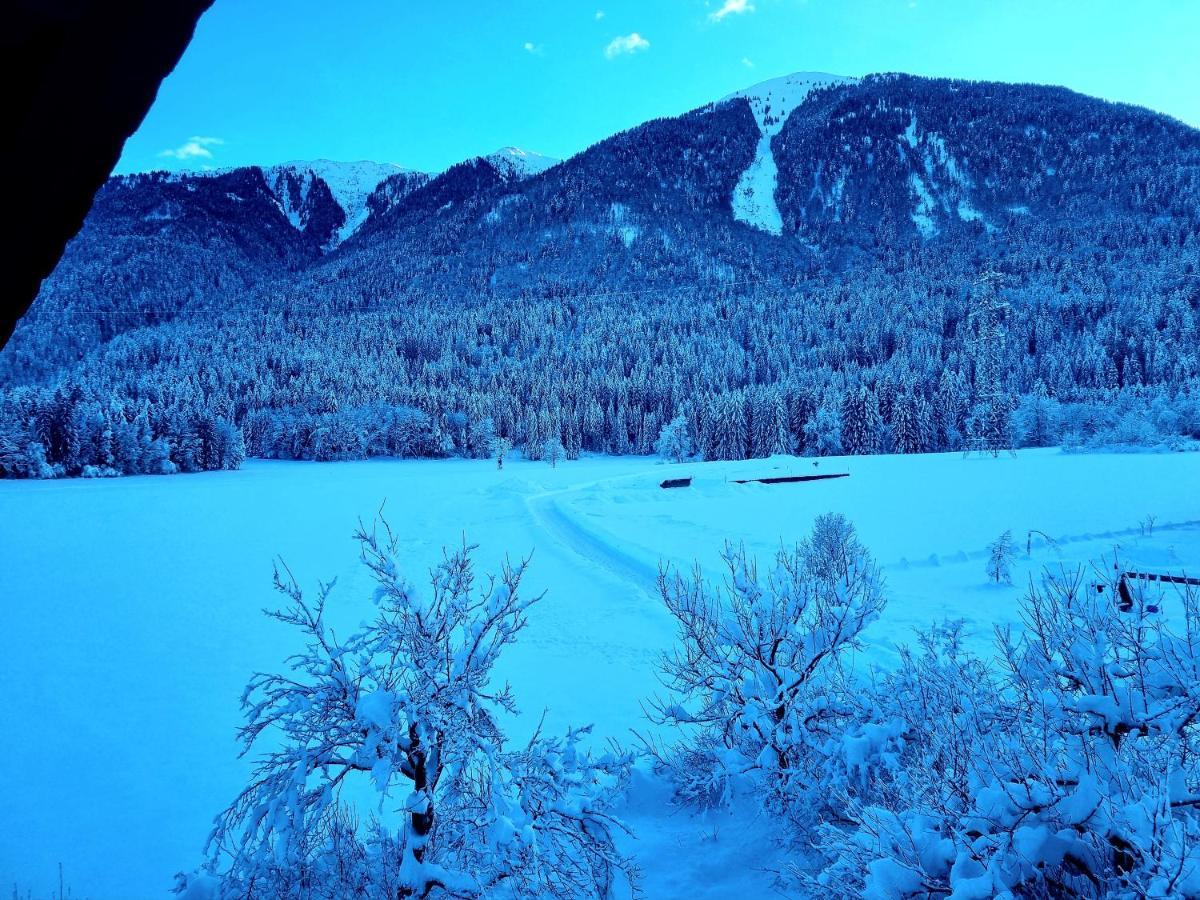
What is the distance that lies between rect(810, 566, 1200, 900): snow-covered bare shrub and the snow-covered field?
2859 mm

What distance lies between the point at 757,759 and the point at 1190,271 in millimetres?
160718

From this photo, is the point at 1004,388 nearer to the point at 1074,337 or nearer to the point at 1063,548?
the point at 1074,337

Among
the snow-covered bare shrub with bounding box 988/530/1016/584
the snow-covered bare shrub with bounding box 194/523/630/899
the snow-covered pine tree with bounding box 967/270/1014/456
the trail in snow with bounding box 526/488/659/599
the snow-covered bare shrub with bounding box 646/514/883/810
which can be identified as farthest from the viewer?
the snow-covered pine tree with bounding box 967/270/1014/456

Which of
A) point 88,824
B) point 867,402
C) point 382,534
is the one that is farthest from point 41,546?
point 867,402

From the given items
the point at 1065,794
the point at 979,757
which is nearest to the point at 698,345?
the point at 979,757

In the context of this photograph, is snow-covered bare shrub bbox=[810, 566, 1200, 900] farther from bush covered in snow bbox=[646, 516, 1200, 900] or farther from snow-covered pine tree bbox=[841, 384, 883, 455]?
snow-covered pine tree bbox=[841, 384, 883, 455]

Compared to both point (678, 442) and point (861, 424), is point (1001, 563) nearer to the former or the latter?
point (861, 424)

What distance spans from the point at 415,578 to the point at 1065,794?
21.5 metres

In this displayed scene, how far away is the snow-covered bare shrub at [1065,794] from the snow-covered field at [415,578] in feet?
9.38

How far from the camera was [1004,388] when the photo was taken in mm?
86125

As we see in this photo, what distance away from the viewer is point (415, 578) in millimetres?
22281

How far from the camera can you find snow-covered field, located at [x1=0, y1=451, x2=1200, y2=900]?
934 cm

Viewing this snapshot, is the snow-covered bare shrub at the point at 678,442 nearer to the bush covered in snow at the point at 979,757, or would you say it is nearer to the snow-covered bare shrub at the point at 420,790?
the bush covered in snow at the point at 979,757

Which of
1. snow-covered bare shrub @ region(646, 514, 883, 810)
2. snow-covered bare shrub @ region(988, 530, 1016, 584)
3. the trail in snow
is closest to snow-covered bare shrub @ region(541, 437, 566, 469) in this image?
the trail in snow
